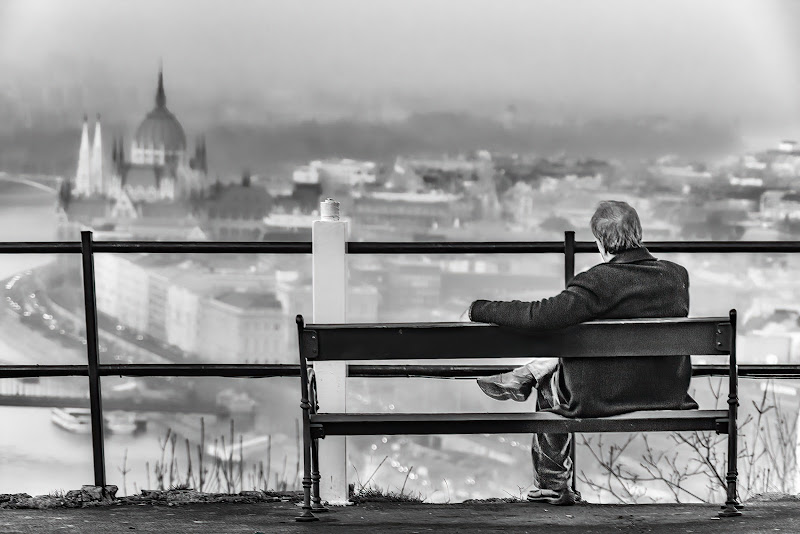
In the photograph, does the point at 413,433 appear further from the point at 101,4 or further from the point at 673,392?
the point at 101,4

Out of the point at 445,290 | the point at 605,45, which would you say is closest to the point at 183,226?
the point at 445,290

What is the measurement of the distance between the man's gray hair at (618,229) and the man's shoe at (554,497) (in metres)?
0.89

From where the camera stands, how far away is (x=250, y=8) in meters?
27.7

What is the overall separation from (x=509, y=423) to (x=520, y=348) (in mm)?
216

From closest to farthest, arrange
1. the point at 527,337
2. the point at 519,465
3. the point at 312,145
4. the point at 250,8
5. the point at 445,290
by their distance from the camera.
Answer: the point at 527,337
the point at 445,290
the point at 519,465
the point at 312,145
the point at 250,8

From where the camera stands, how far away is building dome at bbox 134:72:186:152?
2654 cm

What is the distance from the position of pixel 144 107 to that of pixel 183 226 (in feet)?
10.4

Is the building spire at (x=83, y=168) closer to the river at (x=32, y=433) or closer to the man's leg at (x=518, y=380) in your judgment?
the river at (x=32, y=433)

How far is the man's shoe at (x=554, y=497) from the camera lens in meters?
3.60

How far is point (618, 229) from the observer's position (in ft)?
10.5

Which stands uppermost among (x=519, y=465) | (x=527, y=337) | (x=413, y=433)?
(x=527, y=337)

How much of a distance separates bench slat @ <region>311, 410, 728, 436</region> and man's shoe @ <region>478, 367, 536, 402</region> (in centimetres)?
27

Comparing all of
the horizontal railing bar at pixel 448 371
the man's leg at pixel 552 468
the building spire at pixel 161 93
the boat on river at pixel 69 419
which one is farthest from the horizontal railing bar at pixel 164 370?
the building spire at pixel 161 93

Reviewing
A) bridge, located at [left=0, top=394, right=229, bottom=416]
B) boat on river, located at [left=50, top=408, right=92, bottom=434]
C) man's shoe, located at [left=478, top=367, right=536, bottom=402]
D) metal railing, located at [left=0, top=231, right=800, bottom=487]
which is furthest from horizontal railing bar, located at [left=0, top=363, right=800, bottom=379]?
boat on river, located at [left=50, top=408, right=92, bottom=434]
